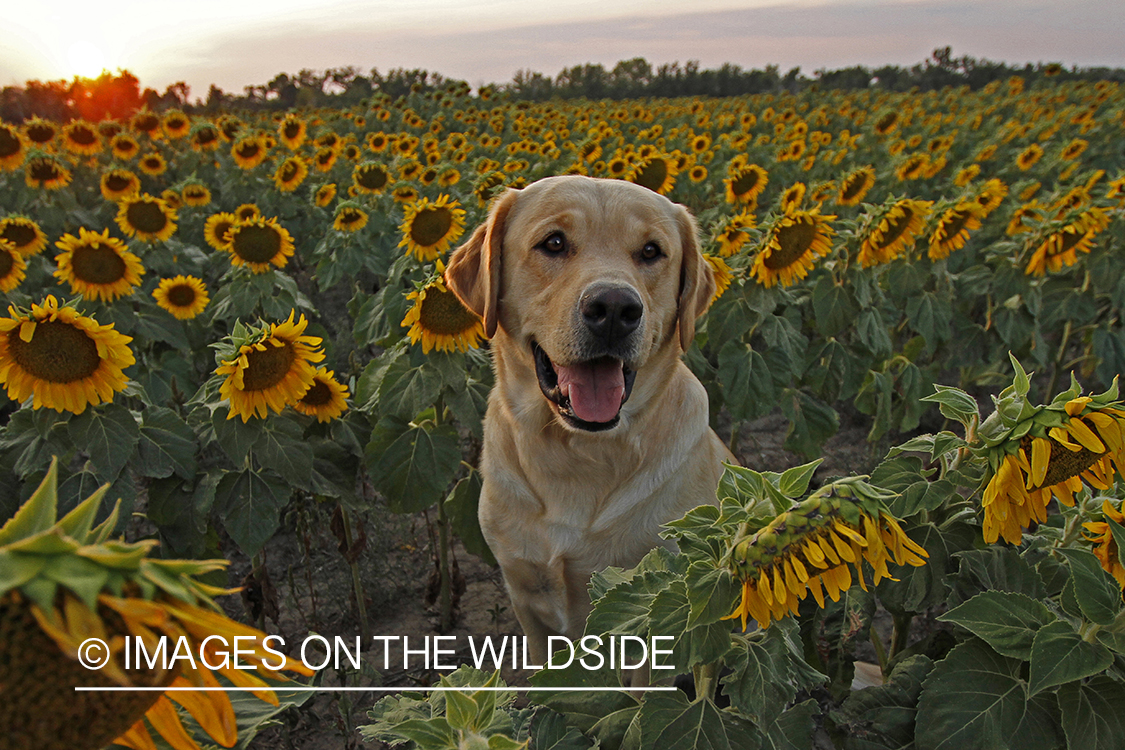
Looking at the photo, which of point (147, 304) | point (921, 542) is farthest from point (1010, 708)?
point (147, 304)

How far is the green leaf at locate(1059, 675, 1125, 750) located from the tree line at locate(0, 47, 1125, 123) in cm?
1684

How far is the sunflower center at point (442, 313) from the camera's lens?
113 inches

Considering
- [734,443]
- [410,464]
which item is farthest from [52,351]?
[734,443]

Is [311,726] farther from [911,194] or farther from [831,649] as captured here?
[911,194]

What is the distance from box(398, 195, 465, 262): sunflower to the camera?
3.99 m

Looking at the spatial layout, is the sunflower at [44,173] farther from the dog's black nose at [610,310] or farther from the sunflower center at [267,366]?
the dog's black nose at [610,310]

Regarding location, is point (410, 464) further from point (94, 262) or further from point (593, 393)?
point (94, 262)

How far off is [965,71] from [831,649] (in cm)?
4319

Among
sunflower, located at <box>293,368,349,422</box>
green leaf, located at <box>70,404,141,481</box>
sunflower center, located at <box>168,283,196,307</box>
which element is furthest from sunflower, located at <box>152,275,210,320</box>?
green leaf, located at <box>70,404,141,481</box>

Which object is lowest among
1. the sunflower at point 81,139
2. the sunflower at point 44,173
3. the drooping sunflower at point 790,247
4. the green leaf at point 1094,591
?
the green leaf at point 1094,591

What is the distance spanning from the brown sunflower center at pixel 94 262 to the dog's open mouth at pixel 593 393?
313cm

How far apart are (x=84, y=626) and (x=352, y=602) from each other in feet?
10.9

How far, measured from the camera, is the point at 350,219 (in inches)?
231

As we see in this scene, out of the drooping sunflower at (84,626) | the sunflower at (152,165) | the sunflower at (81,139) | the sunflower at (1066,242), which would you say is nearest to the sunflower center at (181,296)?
the drooping sunflower at (84,626)
